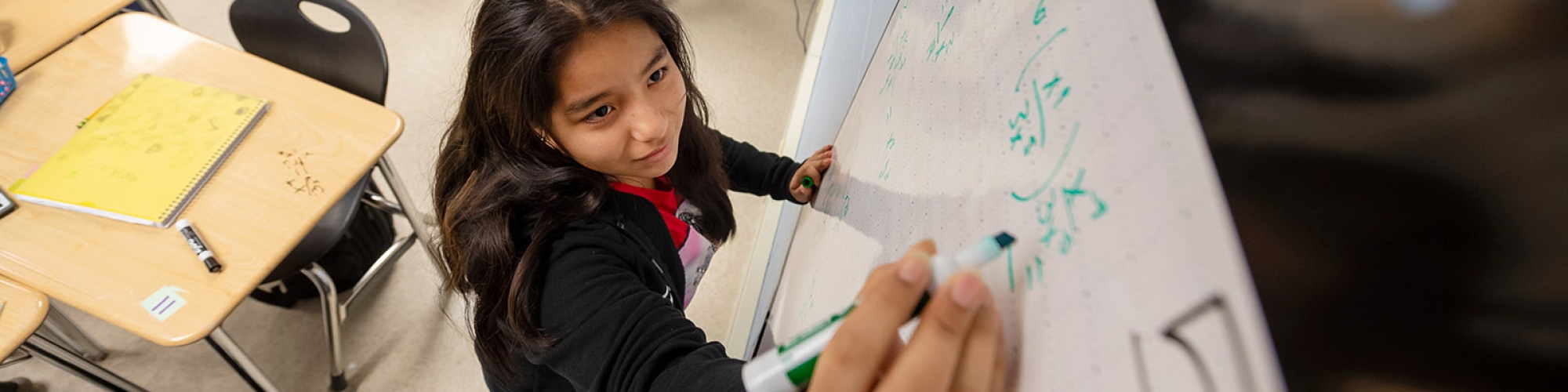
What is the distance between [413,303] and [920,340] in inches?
70.7

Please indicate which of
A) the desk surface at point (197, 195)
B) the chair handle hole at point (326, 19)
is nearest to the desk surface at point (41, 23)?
the desk surface at point (197, 195)

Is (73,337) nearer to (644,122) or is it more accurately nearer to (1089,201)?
(644,122)

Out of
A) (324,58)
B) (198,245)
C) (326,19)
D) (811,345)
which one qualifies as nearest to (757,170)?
(811,345)

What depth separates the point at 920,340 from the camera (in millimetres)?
291

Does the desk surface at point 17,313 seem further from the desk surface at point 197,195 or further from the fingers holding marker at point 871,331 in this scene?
the fingers holding marker at point 871,331

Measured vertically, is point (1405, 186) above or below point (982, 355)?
above

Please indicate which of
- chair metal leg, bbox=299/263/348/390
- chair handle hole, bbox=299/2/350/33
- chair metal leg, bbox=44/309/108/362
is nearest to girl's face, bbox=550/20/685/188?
chair metal leg, bbox=299/263/348/390

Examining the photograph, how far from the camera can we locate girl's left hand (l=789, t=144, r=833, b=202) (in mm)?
896

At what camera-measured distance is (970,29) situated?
0.41 m

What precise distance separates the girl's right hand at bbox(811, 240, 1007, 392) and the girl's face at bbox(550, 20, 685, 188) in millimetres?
417

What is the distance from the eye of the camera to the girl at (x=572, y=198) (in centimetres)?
58

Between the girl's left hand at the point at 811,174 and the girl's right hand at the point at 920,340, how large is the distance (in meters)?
0.57

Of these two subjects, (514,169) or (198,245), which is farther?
(198,245)

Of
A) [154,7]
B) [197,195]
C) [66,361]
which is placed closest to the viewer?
[197,195]
